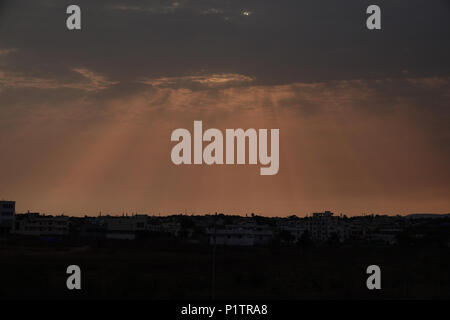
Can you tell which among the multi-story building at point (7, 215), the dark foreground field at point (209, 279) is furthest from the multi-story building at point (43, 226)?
the dark foreground field at point (209, 279)

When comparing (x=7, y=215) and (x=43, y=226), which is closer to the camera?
(x=7, y=215)

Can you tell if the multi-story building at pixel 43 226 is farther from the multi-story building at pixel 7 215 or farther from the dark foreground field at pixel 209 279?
the dark foreground field at pixel 209 279

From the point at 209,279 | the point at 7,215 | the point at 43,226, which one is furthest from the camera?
the point at 43,226

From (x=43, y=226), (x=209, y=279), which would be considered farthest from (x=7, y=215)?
(x=209, y=279)

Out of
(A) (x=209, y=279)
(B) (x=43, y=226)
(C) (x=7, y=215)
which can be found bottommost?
(A) (x=209, y=279)

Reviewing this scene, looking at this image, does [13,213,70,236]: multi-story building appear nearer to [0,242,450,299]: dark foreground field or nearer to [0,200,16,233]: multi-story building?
[0,200,16,233]: multi-story building

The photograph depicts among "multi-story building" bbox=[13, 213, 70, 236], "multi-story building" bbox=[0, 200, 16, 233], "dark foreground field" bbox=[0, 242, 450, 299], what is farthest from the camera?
"multi-story building" bbox=[13, 213, 70, 236]

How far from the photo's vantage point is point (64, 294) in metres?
28.8

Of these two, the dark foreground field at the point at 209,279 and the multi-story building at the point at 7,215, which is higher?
the multi-story building at the point at 7,215

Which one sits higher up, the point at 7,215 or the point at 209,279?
the point at 7,215

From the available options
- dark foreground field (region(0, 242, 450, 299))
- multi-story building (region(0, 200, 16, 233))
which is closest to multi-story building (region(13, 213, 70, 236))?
multi-story building (region(0, 200, 16, 233))

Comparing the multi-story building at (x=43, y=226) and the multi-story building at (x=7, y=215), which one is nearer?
the multi-story building at (x=7, y=215)

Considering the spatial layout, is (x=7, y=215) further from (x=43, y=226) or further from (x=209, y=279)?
(x=209, y=279)
